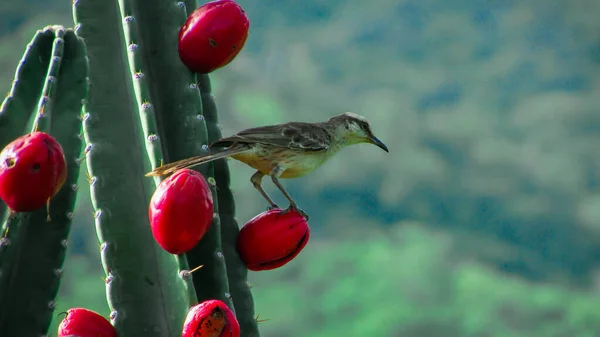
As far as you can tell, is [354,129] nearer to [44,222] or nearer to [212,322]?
[44,222]

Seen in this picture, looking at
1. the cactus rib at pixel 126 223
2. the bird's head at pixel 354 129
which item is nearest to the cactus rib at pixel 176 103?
the cactus rib at pixel 126 223

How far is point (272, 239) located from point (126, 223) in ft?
1.77

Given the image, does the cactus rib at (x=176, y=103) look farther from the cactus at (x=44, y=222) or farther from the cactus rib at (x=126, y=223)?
the cactus at (x=44, y=222)

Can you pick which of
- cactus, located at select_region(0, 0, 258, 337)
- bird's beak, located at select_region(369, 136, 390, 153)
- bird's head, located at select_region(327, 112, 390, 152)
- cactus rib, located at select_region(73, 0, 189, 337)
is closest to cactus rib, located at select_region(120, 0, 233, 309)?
cactus, located at select_region(0, 0, 258, 337)

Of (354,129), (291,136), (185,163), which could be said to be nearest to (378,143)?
(354,129)

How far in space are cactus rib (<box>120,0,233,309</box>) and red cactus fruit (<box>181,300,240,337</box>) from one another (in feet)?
1.44

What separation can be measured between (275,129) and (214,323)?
2.10 meters

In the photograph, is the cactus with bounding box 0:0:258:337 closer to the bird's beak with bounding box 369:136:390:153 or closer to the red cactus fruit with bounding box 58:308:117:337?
the red cactus fruit with bounding box 58:308:117:337

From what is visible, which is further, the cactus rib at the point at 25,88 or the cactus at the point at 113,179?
the cactus rib at the point at 25,88

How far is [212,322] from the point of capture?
8.32 ft

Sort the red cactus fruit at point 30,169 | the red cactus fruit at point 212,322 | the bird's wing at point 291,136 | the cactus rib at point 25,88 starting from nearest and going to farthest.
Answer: the red cactus fruit at point 212,322
the red cactus fruit at point 30,169
the cactus rib at point 25,88
the bird's wing at point 291,136

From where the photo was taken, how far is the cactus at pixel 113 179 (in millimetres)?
2939

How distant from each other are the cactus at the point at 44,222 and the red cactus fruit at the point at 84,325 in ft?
0.67

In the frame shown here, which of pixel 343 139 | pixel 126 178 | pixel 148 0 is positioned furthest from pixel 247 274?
pixel 343 139
